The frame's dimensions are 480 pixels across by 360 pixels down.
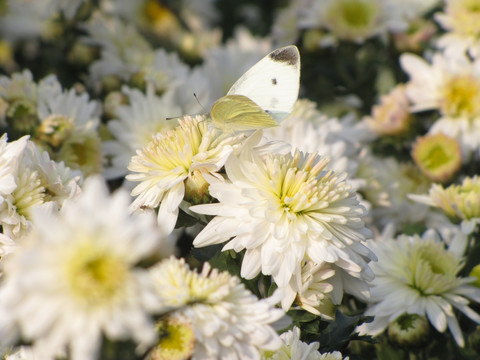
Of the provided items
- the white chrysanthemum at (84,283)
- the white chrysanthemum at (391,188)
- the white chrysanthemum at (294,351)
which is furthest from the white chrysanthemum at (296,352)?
the white chrysanthemum at (391,188)

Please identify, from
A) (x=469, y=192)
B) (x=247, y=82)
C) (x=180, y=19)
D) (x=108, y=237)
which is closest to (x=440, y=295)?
(x=469, y=192)

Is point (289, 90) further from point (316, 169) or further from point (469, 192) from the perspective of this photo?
point (469, 192)

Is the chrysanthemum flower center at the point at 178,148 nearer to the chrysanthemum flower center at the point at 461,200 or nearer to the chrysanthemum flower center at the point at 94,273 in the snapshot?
the chrysanthemum flower center at the point at 94,273

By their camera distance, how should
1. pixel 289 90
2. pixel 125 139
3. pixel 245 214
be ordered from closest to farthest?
pixel 245 214 < pixel 289 90 < pixel 125 139

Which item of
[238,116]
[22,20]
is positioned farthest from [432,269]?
[22,20]

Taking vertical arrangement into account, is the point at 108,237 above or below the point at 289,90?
above

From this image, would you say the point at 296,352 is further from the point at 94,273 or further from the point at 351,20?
the point at 351,20
